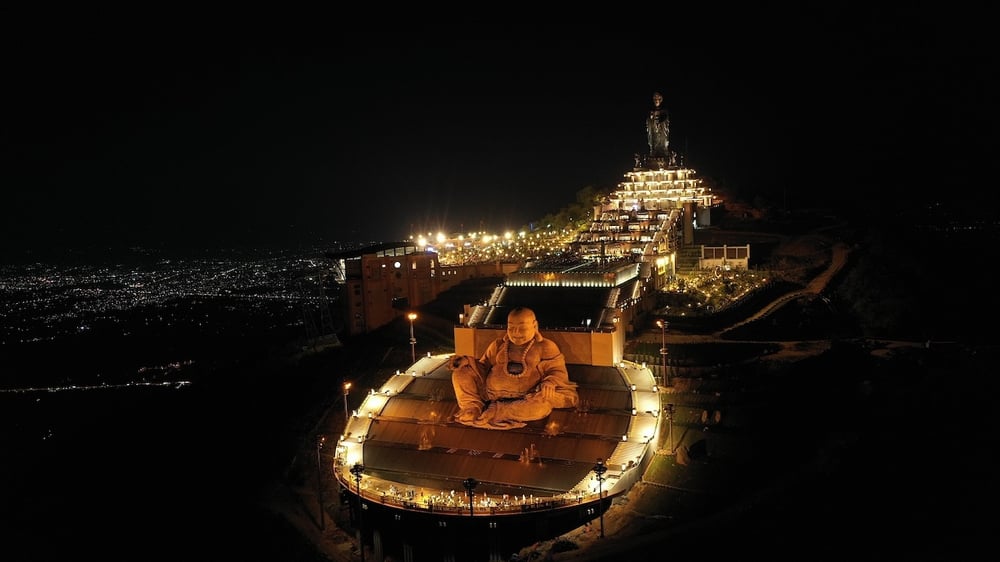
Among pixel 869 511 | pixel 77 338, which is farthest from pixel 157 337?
pixel 869 511

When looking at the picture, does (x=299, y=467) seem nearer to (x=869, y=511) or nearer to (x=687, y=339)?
(x=687, y=339)

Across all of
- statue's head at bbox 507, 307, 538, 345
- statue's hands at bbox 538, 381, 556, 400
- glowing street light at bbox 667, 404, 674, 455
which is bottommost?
glowing street light at bbox 667, 404, 674, 455

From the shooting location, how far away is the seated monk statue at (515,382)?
35.2 metres

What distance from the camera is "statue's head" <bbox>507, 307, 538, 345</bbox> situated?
37.2 m

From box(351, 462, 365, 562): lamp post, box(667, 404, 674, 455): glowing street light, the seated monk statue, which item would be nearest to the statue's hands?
the seated monk statue

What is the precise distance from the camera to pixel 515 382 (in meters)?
36.4

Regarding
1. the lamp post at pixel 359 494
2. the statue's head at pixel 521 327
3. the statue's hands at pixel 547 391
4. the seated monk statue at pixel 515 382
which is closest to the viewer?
the lamp post at pixel 359 494

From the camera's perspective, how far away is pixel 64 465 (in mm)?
49625

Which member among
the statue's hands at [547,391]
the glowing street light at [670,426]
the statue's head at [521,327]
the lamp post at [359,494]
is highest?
the statue's head at [521,327]

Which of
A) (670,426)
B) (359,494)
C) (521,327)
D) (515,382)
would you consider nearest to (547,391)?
(515,382)

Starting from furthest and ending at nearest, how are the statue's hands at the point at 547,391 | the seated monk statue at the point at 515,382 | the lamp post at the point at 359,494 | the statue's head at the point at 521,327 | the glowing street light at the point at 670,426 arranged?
the statue's head at the point at 521,327, the statue's hands at the point at 547,391, the seated monk statue at the point at 515,382, the glowing street light at the point at 670,426, the lamp post at the point at 359,494

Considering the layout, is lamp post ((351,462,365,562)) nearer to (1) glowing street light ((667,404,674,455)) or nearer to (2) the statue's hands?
(2) the statue's hands

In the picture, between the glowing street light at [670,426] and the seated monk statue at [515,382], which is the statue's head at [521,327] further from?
the glowing street light at [670,426]

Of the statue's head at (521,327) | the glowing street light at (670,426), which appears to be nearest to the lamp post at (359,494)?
the statue's head at (521,327)
